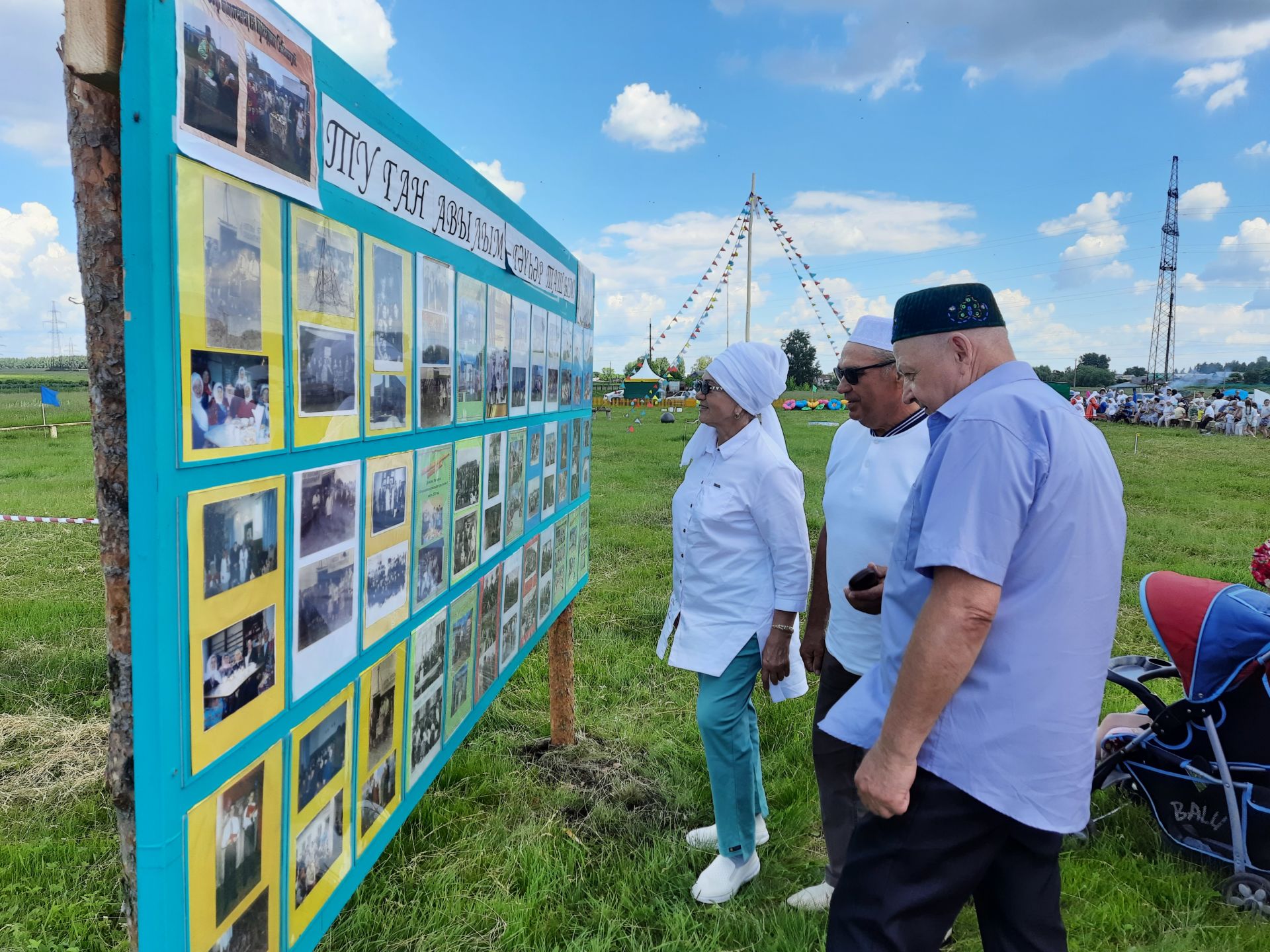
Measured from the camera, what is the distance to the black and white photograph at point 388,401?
6.08 ft

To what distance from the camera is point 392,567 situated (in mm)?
2020

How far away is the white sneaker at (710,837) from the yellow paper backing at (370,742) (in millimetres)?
1578

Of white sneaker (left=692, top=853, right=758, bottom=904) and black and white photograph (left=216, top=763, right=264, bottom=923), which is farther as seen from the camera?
white sneaker (left=692, top=853, right=758, bottom=904)

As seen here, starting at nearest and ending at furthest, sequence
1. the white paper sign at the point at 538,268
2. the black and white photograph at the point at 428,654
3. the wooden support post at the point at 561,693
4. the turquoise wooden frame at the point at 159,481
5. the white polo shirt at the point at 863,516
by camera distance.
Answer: the turquoise wooden frame at the point at 159,481, the black and white photograph at the point at 428,654, the white polo shirt at the point at 863,516, the white paper sign at the point at 538,268, the wooden support post at the point at 561,693

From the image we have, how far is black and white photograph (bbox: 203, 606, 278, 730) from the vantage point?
1335mm

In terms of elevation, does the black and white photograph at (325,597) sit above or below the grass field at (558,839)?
above

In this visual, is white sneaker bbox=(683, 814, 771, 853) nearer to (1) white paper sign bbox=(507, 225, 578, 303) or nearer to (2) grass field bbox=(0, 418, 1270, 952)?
(2) grass field bbox=(0, 418, 1270, 952)

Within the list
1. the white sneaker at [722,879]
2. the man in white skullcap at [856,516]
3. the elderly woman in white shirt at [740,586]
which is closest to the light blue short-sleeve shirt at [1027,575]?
the man in white skullcap at [856,516]

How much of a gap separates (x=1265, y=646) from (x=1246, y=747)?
462 mm

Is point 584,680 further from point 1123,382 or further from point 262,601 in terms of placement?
point 1123,382

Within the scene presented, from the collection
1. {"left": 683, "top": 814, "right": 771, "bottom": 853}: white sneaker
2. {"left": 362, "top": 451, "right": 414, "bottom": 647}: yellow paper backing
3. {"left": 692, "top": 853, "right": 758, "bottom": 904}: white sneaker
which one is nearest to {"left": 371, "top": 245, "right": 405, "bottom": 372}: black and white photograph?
{"left": 362, "top": 451, "right": 414, "bottom": 647}: yellow paper backing

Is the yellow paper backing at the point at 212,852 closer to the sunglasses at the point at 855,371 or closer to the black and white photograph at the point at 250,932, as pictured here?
the black and white photograph at the point at 250,932

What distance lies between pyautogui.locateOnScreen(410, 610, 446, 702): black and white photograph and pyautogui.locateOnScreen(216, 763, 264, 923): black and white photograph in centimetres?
70

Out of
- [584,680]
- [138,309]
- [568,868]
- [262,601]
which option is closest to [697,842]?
[568,868]
